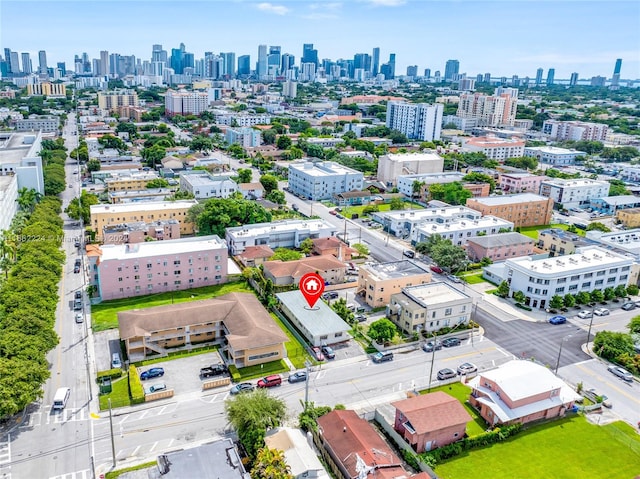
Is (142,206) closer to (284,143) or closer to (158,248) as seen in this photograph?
(158,248)

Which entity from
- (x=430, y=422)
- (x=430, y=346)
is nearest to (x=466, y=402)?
(x=430, y=422)

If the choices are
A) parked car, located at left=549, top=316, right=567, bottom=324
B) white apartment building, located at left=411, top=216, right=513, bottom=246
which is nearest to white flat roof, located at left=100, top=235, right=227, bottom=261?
white apartment building, located at left=411, top=216, right=513, bottom=246

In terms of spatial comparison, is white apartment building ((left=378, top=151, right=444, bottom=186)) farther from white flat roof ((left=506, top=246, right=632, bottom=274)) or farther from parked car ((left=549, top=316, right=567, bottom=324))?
parked car ((left=549, top=316, right=567, bottom=324))

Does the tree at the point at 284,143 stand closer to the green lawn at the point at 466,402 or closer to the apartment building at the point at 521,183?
the apartment building at the point at 521,183

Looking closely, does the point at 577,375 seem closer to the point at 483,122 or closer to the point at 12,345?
the point at 12,345

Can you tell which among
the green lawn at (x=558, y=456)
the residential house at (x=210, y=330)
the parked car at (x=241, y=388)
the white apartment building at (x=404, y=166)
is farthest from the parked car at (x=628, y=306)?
the white apartment building at (x=404, y=166)

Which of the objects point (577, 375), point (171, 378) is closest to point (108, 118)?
point (171, 378)
